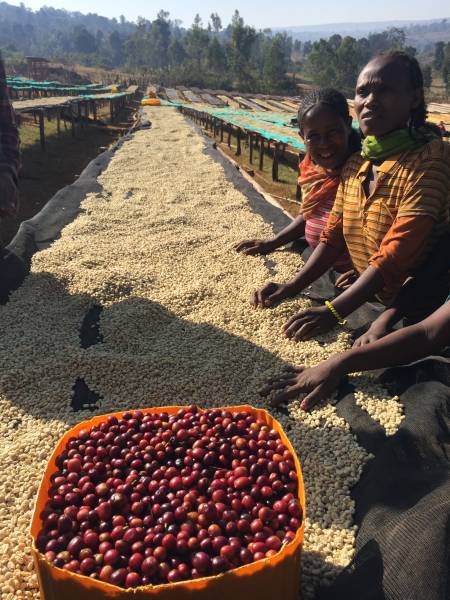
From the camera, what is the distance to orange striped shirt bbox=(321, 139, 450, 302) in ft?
8.46

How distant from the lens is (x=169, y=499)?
1846mm

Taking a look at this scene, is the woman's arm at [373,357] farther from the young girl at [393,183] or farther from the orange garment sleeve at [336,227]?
the orange garment sleeve at [336,227]

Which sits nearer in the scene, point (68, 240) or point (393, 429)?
point (393, 429)

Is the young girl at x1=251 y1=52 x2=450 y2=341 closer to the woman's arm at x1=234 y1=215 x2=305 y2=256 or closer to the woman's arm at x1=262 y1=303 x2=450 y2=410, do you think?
the woman's arm at x1=262 y1=303 x2=450 y2=410

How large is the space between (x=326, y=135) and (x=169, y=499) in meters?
2.60

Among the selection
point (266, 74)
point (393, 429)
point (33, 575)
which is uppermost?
point (266, 74)

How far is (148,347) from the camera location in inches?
136

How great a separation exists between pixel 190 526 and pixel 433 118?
13151 mm

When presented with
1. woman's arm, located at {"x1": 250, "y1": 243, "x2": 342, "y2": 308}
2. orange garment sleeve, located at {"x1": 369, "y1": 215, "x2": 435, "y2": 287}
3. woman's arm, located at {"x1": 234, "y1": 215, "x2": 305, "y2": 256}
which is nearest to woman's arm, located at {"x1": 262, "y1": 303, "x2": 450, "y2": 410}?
orange garment sleeve, located at {"x1": 369, "y1": 215, "x2": 435, "y2": 287}

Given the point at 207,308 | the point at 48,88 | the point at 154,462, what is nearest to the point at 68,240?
the point at 207,308

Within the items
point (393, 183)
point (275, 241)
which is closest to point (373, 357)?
point (393, 183)

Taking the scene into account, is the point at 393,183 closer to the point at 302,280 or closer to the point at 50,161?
the point at 302,280

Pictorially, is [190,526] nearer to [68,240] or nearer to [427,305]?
[427,305]

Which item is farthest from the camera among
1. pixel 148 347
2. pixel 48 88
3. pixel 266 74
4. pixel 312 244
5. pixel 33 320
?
pixel 266 74
